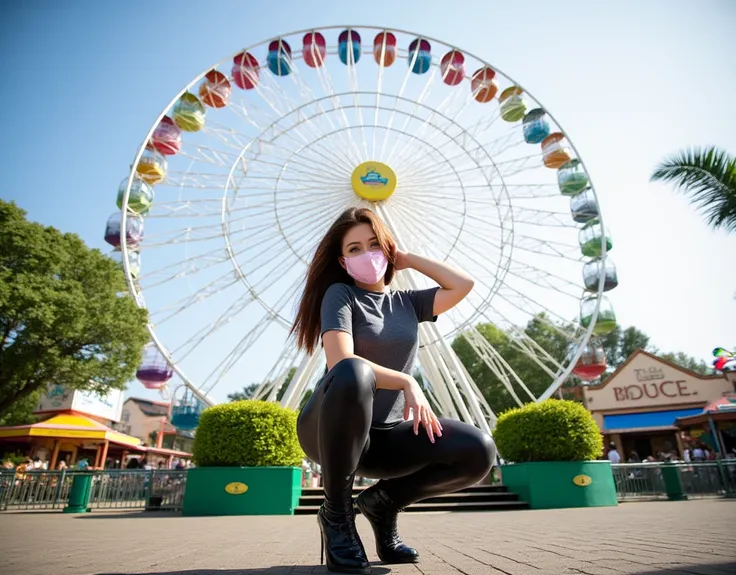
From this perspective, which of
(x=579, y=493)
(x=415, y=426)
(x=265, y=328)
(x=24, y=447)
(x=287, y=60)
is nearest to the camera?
(x=415, y=426)

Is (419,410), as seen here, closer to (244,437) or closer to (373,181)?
(244,437)

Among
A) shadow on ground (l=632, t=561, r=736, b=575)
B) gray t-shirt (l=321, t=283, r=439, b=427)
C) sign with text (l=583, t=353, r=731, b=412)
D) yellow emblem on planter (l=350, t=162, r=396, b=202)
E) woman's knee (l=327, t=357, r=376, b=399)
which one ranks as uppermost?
yellow emblem on planter (l=350, t=162, r=396, b=202)

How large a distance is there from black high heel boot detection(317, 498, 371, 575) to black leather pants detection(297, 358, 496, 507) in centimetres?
6

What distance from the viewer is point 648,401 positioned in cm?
2648

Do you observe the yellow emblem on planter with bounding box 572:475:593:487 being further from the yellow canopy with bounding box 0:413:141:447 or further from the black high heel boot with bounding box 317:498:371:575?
the yellow canopy with bounding box 0:413:141:447

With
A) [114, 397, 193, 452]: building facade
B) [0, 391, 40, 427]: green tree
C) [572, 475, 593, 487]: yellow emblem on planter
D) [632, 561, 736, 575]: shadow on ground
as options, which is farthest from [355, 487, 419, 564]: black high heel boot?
[114, 397, 193, 452]: building facade

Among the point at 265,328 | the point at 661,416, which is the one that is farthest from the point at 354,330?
the point at 661,416

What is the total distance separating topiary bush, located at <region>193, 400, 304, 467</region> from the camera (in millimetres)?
8312

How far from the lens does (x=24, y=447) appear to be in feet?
80.0

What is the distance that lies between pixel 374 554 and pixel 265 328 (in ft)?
39.4

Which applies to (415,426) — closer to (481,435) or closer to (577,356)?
(481,435)

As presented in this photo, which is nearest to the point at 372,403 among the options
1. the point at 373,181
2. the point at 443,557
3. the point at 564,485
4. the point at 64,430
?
the point at 443,557

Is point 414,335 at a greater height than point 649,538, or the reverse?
point 414,335

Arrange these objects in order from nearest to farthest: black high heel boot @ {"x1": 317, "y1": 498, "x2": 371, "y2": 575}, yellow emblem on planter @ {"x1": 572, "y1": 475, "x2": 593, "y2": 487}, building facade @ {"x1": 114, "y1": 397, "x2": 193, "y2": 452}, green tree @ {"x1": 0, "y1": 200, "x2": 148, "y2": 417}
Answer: black high heel boot @ {"x1": 317, "y1": 498, "x2": 371, "y2": 575} < yellow emblem on planter @ {"x1": 572, "y1": 475, "x2": 593, "y2": 487} < green tree @ {"x1": 0, "y1": 200, "x2": 148, "y2": 417} < building facade @ {"x1": 114, "y1": 397, "x2": 193, "y2": 452}
